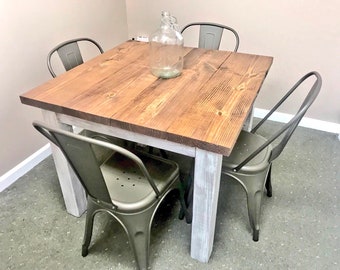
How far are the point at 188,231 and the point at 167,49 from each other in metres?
1.05

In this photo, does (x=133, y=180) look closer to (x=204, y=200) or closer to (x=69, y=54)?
(x=204, y=200)

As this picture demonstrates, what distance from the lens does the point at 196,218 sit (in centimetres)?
139

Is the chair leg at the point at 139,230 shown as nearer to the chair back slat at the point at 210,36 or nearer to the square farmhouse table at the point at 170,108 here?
the square farmhouse table at the point at 170,108

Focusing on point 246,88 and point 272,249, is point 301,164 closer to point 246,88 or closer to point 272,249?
point 272,249

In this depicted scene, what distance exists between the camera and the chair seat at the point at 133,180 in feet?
4.32

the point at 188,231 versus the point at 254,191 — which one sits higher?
the point at 254,191

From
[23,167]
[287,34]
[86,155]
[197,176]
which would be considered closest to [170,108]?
[197,176]

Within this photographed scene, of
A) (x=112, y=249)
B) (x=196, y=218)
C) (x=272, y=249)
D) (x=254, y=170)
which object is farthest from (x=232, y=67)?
(x=112, y=249)

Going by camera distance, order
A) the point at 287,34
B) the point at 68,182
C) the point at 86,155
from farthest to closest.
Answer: the point at 287,34, the point at 68,182, the point at 86,155

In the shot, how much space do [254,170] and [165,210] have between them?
2.05 ft

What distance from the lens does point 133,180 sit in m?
1.42

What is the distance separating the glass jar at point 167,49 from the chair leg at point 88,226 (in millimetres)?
756

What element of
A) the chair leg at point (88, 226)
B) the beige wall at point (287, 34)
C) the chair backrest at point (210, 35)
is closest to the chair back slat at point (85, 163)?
the chair leg at point (88, 226)

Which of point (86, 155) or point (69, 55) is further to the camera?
point (69, 55)
